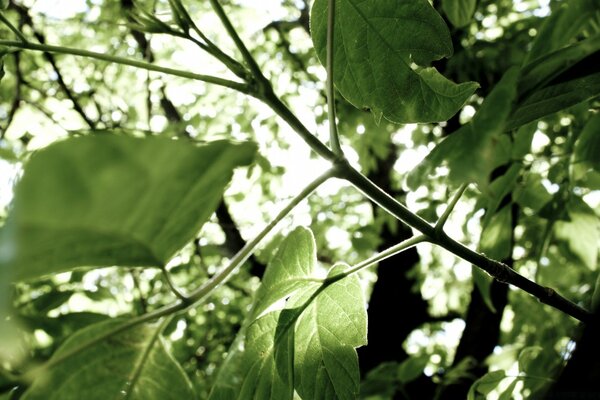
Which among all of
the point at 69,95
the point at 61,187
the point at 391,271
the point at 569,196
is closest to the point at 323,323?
the point at 61,187

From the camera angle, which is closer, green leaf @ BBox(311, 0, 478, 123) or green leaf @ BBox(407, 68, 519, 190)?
green leaf @ BBox(407, 68, 519, 190)

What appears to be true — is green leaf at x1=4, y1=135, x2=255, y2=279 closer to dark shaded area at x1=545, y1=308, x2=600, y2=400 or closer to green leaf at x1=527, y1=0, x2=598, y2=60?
dark shaded area at x1=545, y1=308, x2=600, y2=400

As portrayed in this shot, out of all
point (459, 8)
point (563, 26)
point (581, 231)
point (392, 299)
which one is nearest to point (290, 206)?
point (563, 26)

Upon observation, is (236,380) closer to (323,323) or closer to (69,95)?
(323,323)

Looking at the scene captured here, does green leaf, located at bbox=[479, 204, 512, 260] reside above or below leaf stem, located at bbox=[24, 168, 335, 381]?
below

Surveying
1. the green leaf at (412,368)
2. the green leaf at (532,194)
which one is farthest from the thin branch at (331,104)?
the green leaf at (412,368)

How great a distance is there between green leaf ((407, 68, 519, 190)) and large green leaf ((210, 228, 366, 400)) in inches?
12.5

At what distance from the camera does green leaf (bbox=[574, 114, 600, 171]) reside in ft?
3.21

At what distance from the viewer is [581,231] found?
1.62 m

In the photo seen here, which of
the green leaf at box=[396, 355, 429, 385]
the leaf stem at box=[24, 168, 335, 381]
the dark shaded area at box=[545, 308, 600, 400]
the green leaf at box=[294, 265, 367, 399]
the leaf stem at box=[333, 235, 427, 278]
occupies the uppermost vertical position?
the leaf stem at box=[24, 168, 335, 381]

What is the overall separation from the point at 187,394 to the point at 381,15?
2.00 feet

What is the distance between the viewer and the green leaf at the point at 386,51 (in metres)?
0.83

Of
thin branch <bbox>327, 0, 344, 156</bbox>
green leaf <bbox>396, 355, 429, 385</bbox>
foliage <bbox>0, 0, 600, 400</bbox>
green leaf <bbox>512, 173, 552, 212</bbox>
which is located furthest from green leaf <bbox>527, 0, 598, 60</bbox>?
green leaf <bbox>396, 355, 429, 385</bbox>

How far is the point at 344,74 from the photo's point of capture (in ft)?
2.81
